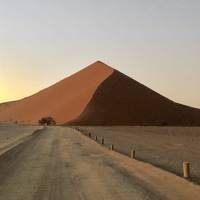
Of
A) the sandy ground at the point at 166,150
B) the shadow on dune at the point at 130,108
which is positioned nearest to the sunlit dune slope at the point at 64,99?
the shadow on dune at the point at 130,108

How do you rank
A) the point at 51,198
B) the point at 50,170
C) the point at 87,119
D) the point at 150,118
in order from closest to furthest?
the point at 51,198, the point at 50,170, the point at 87,119, the point at 150,118

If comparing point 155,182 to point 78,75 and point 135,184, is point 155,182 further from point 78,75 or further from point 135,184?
point 78,75

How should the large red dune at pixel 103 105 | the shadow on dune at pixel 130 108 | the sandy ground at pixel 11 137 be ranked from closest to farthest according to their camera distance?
the sandy ground at pixel 11 137 < the shadow on dune at pixel 130 108 < the large red dune at pixel 103 105

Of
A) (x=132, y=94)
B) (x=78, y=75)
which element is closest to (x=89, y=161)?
(x=132, y=94)

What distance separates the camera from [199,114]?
160250 millimetres

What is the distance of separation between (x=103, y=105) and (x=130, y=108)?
740cm

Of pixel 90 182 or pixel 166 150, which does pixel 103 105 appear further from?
pixel 90 182

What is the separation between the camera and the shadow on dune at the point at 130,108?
139 metres

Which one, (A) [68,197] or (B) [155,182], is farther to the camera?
(B) [155,182]

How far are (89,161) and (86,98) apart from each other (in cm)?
12848

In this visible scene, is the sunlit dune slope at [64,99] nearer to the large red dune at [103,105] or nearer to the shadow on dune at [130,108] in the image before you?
the large red dune at [103,105]

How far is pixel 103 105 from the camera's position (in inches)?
5768

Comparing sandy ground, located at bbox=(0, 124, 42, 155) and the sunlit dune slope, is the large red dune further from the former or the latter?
sandy ground, located at bbox=(0, 124, 42, 155)

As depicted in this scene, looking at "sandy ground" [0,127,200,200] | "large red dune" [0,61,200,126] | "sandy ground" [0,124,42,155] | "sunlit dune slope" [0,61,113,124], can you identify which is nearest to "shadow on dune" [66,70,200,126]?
"large red dune" [0,61,200,126]
